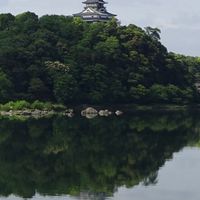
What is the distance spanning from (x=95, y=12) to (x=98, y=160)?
56.7 metres

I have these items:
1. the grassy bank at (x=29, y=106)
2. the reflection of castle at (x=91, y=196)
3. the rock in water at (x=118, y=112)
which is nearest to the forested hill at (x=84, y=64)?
the grassy bank at (x=29, y=106)

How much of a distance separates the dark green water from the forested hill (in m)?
10.7

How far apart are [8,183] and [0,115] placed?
92.6ft

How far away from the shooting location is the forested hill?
186 feet

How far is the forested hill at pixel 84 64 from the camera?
5672cm

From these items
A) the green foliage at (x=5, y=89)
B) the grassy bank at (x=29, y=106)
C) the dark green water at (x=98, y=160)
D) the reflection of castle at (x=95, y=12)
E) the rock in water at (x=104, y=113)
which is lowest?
the dark green water at (x=98, y=160)

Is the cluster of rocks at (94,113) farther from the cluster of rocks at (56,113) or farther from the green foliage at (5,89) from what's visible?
the green foliage at (5,89)

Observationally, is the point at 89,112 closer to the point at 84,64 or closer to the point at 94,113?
the point at 94,113

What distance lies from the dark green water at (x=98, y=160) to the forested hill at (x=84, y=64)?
10.7m

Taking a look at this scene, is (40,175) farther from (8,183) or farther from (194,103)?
(194,103)

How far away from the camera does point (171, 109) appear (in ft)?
210

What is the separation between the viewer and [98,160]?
28594mm

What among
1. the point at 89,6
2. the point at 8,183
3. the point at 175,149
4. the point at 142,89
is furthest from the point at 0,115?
the point at 89,6

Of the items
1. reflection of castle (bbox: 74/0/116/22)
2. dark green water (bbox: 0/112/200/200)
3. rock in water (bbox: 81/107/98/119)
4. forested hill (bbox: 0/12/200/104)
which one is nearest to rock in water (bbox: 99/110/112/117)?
rock in water (bbox: 81/107/98/119)
